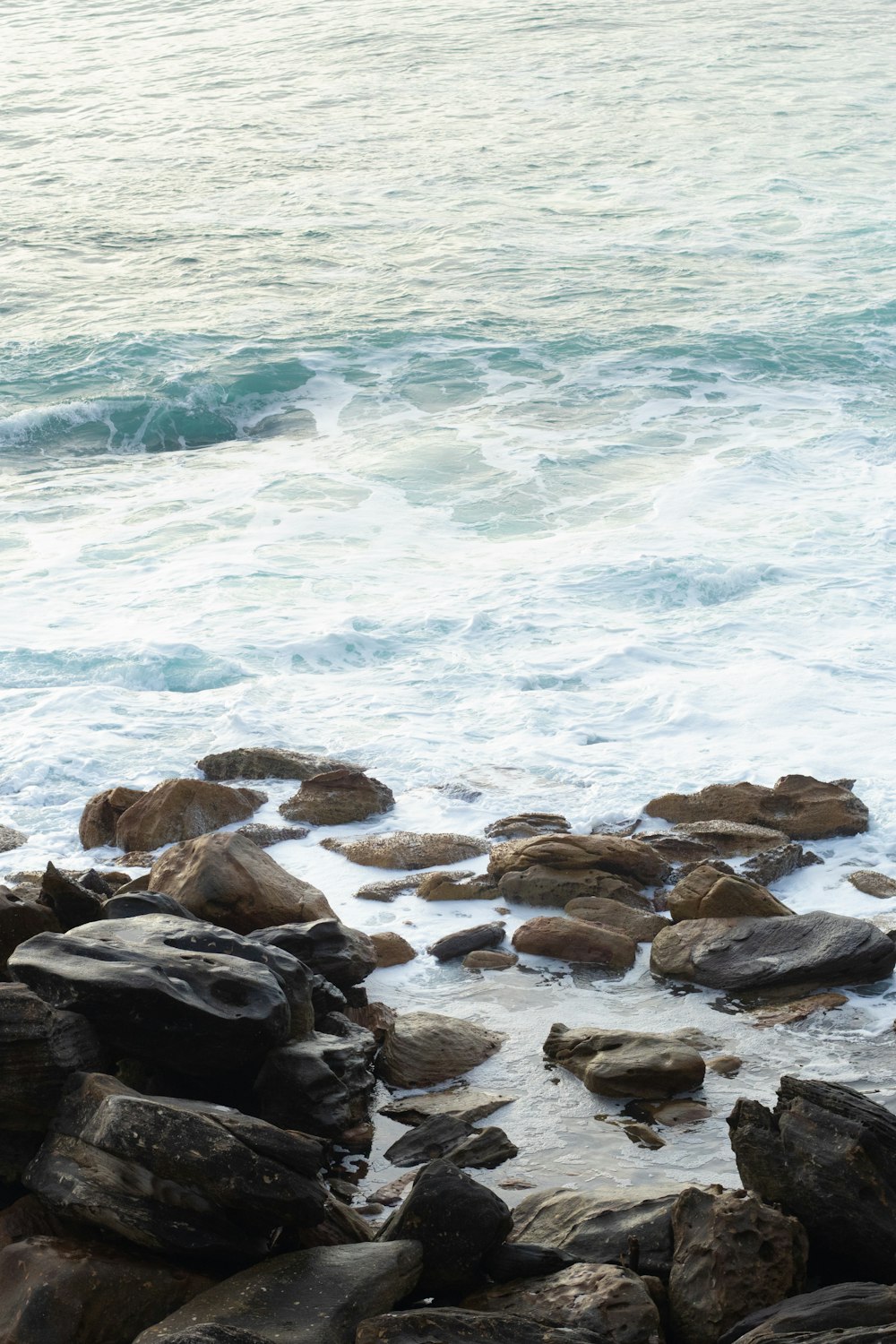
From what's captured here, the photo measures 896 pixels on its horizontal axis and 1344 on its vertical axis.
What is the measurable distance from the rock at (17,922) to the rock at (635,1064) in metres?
1.90

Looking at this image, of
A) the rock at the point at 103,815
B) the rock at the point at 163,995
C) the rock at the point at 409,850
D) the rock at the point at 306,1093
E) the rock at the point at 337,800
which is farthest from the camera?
the rock at the point at 337,800

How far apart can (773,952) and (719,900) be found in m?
0.40

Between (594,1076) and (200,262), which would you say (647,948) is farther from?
(200,262)

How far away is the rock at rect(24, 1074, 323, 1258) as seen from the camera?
3.40 metres

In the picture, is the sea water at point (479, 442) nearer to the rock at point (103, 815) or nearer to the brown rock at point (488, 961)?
the brown rock at point (488, 961)

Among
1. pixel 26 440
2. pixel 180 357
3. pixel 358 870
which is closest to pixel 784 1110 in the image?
pixel 358 870

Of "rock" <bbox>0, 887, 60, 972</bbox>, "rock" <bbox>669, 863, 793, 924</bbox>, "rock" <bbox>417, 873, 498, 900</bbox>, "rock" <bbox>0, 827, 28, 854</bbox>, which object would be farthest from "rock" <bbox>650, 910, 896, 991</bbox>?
"rock" <bbox>0, 827, 28, 854</bbox>

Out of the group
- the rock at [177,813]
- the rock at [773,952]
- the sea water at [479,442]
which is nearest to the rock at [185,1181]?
the sea water at [479,442]

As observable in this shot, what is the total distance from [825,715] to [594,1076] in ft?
13.5

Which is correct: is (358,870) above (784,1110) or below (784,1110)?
below

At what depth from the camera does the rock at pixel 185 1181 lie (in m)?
3.40

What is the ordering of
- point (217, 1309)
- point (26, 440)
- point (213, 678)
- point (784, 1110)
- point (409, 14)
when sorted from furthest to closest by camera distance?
point (409, 14)
point (26, 440)
point (213, 678)
point (784, 1110)
point (217, 1309)

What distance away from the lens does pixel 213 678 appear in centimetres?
906

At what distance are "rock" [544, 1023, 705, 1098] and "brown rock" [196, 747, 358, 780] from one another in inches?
118
